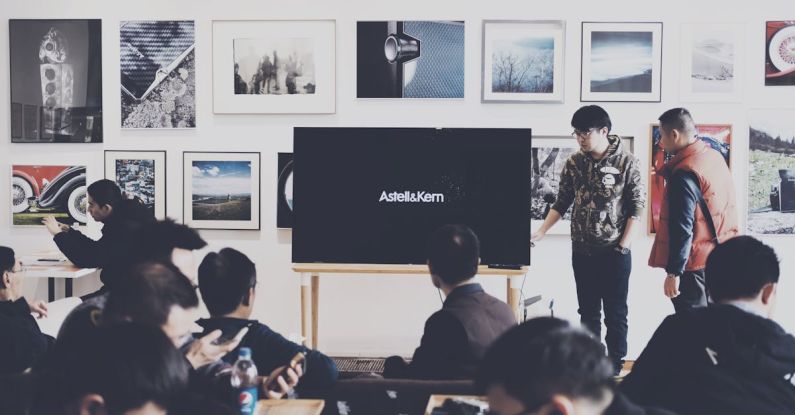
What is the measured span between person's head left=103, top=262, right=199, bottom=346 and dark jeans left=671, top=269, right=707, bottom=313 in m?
3.09

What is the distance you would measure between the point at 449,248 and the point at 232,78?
3271 millimetres

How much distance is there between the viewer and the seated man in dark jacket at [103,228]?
4105 millimetres

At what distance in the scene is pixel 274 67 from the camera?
562cm

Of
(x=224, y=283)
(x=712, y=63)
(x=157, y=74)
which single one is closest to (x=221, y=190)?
(x=157, y=74)

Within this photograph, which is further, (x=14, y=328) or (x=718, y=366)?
(x=14, y=328)

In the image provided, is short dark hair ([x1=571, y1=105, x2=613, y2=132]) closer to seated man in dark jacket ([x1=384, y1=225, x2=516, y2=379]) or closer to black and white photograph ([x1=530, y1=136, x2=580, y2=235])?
black and white photograph ([x1=530, y1=136, x2=580, y2=235])

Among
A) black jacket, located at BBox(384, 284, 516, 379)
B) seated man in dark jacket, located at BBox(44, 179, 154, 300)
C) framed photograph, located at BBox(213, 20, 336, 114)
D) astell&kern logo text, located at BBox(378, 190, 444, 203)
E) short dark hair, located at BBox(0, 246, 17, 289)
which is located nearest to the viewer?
black jacket, located at BBox(384, 284, 516, 379)

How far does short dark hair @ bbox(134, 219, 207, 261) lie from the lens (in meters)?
3.09

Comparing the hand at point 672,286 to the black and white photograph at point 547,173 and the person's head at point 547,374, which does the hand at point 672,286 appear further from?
the person's head at point 547,374

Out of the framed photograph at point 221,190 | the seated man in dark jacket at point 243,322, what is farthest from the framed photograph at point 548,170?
the seated man in dark jacket at point 243,322

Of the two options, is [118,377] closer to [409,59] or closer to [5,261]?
[5,261]

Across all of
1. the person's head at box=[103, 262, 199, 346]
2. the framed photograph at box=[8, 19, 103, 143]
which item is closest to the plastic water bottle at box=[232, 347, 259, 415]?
the person's head at box=[103, 262, 199, 346]

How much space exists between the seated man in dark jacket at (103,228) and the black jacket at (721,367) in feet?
9.01

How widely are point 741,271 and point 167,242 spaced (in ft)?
7.34
